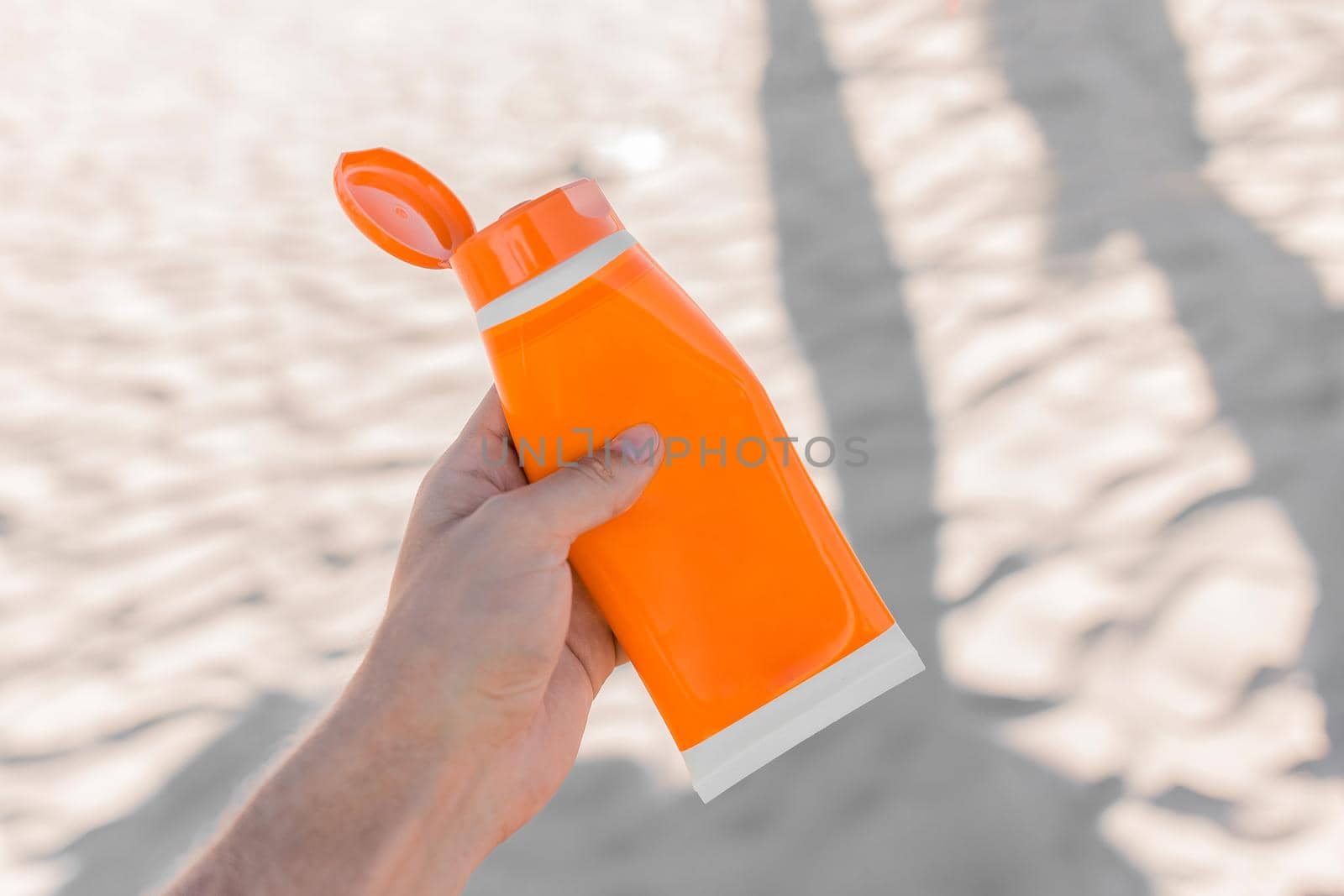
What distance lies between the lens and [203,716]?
1260 mm

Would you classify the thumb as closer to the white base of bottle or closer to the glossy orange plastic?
the glossy orange plastic

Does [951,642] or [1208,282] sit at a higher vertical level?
[1208,282]

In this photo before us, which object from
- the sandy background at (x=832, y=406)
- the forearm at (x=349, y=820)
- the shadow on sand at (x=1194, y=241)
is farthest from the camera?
the shadow on sand at (x=1194, y=241)

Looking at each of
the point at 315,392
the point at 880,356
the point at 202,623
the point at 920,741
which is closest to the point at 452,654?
the point at 920,741

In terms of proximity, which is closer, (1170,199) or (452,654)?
(452,654)

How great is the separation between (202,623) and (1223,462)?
55.8 inches

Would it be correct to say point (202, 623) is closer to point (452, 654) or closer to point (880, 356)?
point (452, 654)

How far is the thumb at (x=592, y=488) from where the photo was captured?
79cm

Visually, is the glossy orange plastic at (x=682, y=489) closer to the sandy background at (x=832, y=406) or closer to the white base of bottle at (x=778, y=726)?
the white base of bottle at (x=778, y=726)

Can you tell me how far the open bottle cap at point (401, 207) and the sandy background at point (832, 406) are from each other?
0.62 m

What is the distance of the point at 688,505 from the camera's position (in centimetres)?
82

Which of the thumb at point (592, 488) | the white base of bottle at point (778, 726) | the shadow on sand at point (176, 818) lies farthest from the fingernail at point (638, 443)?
the shadow on sand at point (176, 818)

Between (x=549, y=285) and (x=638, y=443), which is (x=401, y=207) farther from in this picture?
(x=638, y=443)

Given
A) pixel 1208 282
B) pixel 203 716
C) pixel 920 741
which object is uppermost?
pixel 203 716
